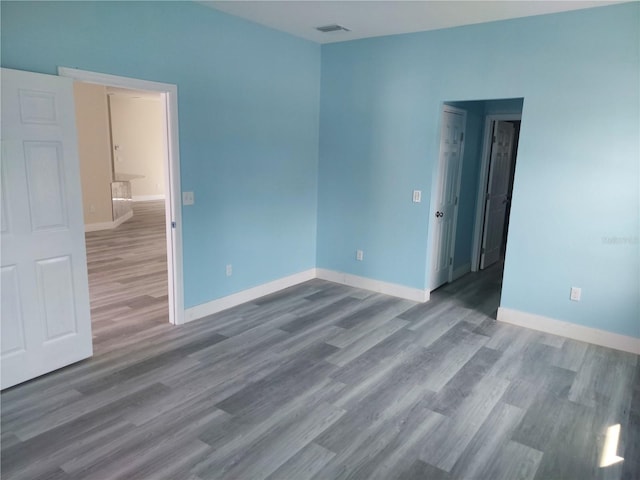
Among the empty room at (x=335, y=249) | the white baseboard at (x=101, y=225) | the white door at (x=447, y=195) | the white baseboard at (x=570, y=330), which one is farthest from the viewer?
the white baseboard at (x=101, y=225)

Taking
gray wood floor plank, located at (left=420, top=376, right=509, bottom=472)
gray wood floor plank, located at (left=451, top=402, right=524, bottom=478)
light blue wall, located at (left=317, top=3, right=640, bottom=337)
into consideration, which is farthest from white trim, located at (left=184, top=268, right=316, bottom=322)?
gray wood floor plank, located at (left=451, top=402, right=524, bottom=478)

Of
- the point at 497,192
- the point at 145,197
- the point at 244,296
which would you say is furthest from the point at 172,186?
the point at 145,197

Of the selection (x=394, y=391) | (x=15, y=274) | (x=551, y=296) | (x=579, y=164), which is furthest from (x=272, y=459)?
(x=579, y=164)

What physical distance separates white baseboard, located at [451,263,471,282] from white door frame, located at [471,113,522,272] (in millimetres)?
103

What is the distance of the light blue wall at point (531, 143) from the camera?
138 inches

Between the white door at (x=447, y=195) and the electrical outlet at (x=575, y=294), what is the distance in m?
1.47

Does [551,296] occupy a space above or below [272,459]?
above

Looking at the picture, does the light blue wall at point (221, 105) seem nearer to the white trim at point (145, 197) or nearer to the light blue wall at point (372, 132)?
the light blue wall at point (372, 132)

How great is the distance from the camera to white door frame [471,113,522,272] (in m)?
5.49

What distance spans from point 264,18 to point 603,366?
4.18 m

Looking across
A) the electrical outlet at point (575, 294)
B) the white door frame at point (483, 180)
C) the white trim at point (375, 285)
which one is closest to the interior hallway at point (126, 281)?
the white trim at point (375, 285)

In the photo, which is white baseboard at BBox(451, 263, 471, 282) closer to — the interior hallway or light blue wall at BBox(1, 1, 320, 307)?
light blue wall at BBox(1, 1, 320, 307)

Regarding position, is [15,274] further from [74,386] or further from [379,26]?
[379,26]

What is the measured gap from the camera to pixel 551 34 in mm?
3674
